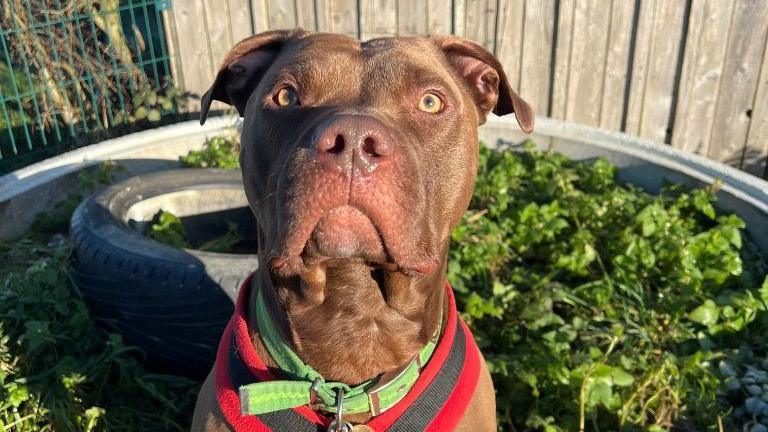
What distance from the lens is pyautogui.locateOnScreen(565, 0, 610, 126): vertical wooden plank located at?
19.4ft

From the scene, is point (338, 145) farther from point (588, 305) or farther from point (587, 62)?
point (587, 62)

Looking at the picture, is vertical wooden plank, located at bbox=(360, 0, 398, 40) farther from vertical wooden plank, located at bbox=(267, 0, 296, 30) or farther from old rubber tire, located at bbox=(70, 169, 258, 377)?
old rubber tire, located at bbox=(70, 169, 258, 377)

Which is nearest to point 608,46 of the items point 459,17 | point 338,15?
point 459,17

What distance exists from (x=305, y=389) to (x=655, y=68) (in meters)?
4.57

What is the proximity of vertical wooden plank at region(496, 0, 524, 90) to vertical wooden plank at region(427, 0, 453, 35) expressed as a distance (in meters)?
0.41

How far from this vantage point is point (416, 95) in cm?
250

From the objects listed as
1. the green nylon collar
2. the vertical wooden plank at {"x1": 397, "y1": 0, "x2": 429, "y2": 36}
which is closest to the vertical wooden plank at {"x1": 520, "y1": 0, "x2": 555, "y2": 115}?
the vertical wooden plank at {"x1": 397, "y1": 0, "x2": 429, "y2": 36}

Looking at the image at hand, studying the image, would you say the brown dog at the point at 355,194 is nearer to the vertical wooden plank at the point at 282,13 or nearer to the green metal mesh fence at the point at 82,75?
the vertical wooden plank at the point at 282,13

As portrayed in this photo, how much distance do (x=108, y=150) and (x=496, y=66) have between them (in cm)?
368

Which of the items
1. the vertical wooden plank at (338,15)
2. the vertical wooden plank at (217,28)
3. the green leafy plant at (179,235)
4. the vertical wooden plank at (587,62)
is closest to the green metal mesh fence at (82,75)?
the vertical wooden plank at (217,28)

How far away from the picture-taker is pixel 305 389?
241cm

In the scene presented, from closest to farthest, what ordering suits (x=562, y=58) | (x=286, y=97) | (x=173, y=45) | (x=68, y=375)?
(x=286, y=97)
(x=68, y=375)
(x=562, y=58)
(x=173, y=45)

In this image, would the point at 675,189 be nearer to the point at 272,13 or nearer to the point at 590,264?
the point at 590,264

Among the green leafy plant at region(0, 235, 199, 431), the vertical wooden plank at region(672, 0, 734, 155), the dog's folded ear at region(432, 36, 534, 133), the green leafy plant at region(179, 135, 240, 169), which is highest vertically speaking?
the dog's folded ear at region(432, 36, 534, 133)
